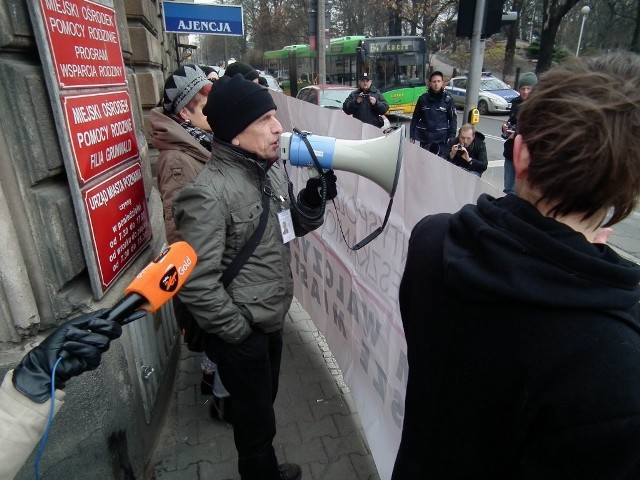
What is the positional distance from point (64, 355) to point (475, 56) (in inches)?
249

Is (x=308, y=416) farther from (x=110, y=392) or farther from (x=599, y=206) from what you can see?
(x=599, y=206)

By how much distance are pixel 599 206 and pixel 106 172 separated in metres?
1.77

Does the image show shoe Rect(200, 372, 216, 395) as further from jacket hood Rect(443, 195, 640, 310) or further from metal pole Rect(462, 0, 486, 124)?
metal pole Rect(462, 0, 486, 124)

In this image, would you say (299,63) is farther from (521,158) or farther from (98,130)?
(521,158)

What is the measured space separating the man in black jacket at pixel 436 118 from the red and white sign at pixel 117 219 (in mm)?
6267

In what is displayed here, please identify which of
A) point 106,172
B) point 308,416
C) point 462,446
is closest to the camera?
point 462,446

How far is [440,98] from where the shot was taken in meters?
7.65

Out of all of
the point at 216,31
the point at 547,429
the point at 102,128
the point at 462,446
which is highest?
the point at 216,31

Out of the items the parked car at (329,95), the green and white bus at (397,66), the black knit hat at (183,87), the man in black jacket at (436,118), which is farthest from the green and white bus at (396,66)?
the black knit hat at (183,87)

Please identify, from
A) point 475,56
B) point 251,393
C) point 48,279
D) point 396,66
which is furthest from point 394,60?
point 48,279

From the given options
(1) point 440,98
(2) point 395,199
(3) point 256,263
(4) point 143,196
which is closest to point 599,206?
(2) point 395,199

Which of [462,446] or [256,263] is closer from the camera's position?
[462,446]

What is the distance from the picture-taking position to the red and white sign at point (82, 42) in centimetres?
150

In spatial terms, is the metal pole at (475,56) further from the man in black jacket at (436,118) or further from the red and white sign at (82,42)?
the red and white sign at (82,42)
